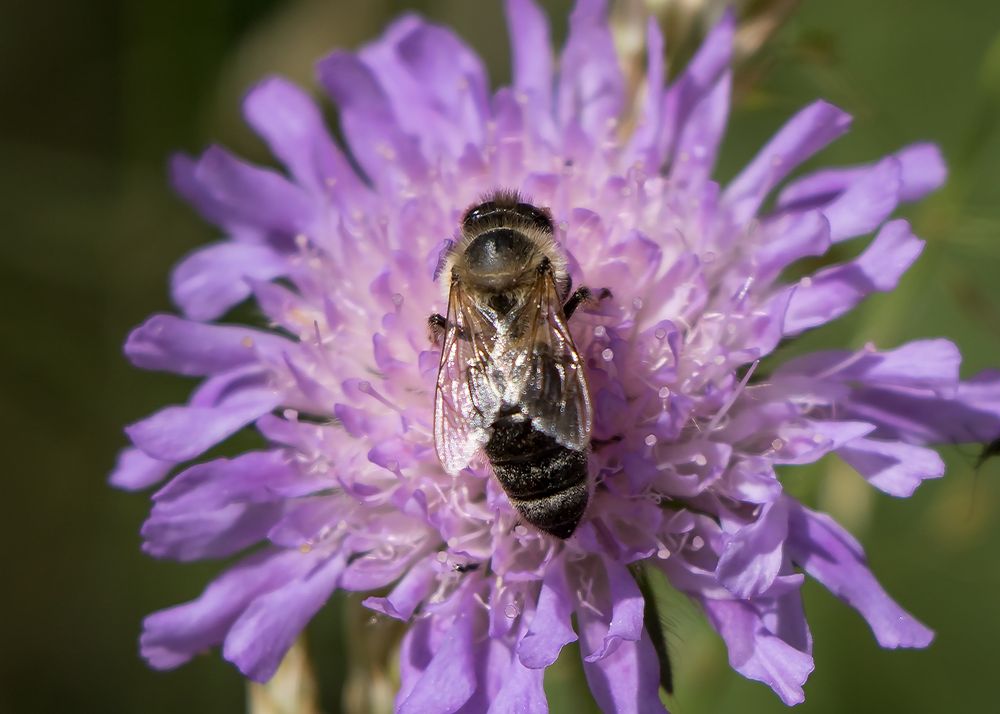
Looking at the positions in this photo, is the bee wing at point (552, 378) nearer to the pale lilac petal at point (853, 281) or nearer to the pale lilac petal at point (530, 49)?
the pale lilac petal at point (853, 281)

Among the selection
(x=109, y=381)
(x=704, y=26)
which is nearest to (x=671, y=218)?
(x=704, y=26)

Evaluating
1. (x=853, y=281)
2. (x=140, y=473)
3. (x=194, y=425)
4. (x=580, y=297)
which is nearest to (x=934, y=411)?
(x=853, y=281)

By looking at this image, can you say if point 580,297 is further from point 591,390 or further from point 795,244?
point 795,244

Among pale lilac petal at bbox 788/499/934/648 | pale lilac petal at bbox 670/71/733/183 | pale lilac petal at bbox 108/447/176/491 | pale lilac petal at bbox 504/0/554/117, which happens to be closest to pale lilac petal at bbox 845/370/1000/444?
pale lilac petal at bbox 788/499/934/648

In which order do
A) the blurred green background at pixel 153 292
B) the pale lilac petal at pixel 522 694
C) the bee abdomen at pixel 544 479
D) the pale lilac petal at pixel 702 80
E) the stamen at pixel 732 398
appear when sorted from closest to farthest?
the bee abdomen at pixel 544 479 < the pale lilac petal at pixel 522 694 < the stamen at pixel 732 398 < the pale lilac petal at pixel 702 80 < the blurred green background at pixel 153 292

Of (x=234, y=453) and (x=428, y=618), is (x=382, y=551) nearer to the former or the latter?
(x=428, y=618)

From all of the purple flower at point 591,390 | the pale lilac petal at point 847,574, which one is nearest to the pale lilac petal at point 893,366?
the purple flower at point 591,390

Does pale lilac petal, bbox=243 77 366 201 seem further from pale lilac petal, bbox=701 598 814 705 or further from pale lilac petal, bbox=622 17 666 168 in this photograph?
pale lilac petal, bbox=701 598 814 705
